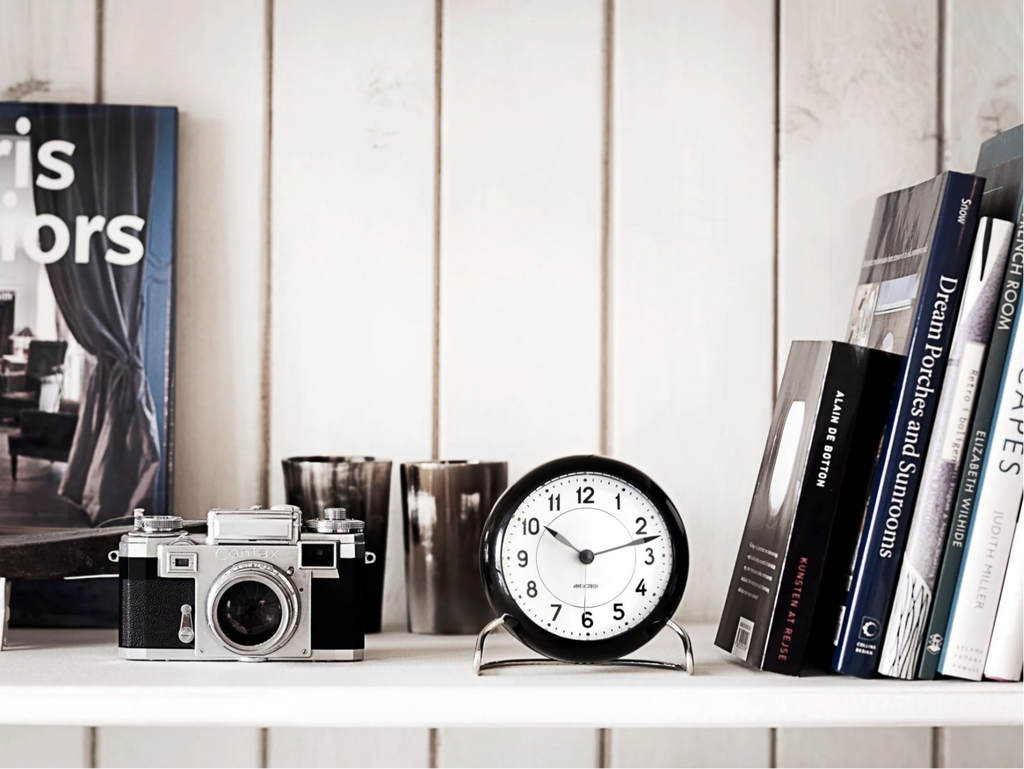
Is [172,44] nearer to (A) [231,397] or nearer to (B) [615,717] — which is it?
(A) [231,397]

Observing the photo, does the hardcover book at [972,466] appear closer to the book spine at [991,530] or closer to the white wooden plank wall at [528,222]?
the book spine at [991,530]

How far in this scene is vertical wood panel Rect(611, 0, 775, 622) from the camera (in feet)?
3.14

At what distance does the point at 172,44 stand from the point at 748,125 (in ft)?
1.78

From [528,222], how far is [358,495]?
30 centimetres

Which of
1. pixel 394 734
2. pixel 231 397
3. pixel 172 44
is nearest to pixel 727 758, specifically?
pixel 394 734

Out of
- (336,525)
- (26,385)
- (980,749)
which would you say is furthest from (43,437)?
(980,749)

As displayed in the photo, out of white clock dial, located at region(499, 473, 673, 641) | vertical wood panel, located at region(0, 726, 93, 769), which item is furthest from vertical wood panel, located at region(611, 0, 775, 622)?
vertical wood panel, located at region(0, 726, 93, 769)

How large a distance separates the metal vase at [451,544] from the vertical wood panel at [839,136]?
0.33 m

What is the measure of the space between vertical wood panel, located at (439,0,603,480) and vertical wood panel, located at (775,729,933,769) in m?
0.33

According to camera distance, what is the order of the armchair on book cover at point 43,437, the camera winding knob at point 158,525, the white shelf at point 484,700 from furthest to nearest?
the armchair on book cover at point 43,437 < the camera winding knob at point 158,525 < the white shelf at point 484,700

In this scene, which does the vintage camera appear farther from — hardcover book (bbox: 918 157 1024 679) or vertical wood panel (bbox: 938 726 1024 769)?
vertical wood panel (bbox: 938 726 1024 769)

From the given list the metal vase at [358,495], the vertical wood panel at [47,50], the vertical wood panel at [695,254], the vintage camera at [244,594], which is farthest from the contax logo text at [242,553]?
the vertical wood panel at [47,50]

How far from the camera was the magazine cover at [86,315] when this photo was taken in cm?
91

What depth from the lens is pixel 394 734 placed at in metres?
0.94
